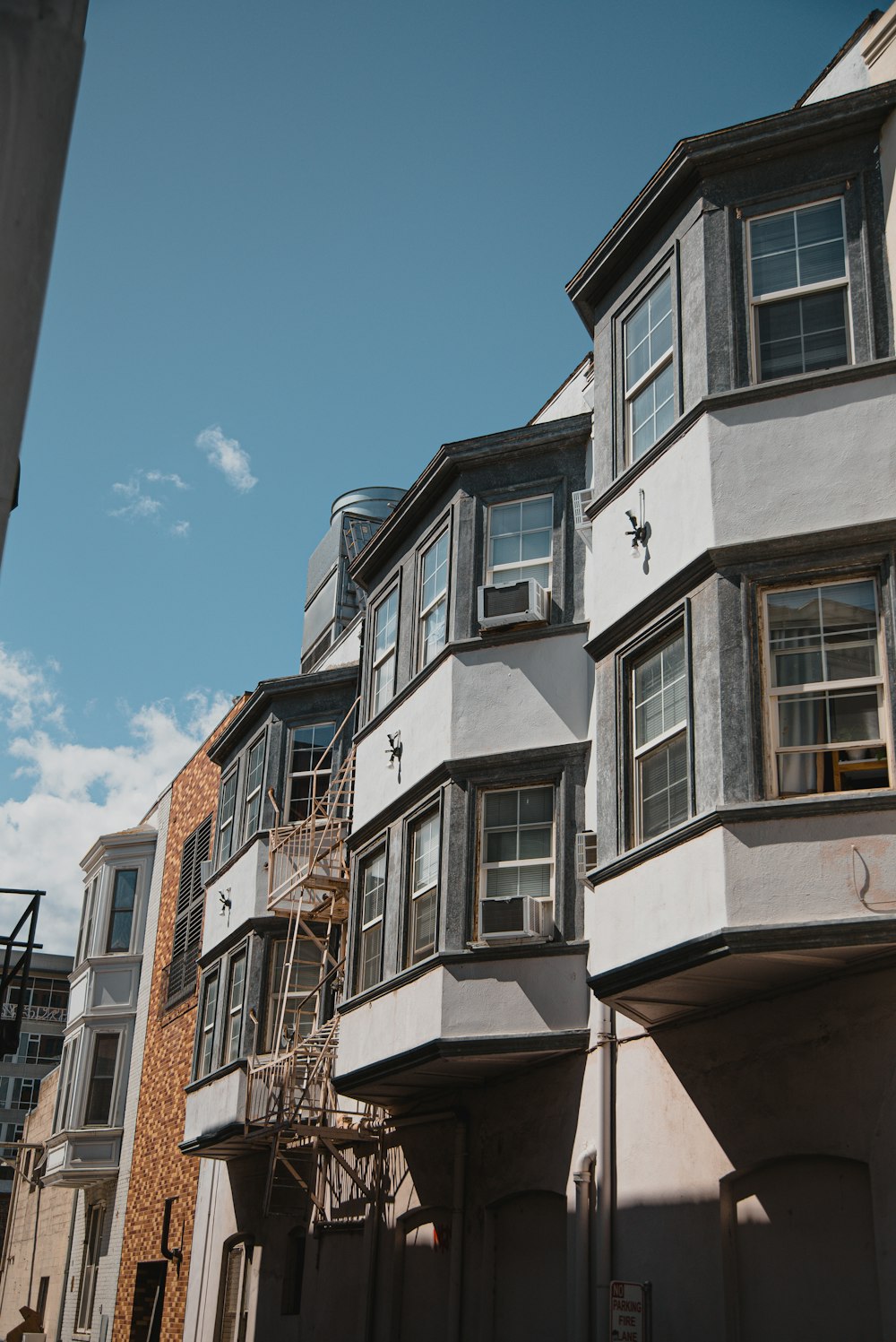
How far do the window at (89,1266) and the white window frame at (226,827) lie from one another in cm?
1108

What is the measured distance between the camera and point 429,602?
17.2m

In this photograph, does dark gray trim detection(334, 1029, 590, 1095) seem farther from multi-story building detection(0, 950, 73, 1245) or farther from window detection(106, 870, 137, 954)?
multi-story building detection(0, 950, 73, 1245)

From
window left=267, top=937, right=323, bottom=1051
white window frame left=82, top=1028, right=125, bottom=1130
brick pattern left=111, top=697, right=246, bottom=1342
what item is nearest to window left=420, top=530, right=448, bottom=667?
window left=267, top=937, right=323, bottom=1051

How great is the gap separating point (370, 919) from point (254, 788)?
24.3ft

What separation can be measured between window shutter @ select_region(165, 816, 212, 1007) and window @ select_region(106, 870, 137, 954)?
358cm

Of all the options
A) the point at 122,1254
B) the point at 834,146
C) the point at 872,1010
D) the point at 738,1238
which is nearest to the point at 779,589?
the point at 872,1010

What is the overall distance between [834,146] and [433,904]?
8.46 meters

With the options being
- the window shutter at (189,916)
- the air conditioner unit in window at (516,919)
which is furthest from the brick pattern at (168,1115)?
the air conditioner unit in window at (516,919)

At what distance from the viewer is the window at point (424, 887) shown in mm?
15383

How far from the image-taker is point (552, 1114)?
1380cm

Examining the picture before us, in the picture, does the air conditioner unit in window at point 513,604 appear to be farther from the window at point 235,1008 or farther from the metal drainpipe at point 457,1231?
the window at point 235,1008

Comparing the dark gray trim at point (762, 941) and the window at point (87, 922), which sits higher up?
the window at point (87, 922)

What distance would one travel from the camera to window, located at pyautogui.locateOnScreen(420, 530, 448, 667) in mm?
16719

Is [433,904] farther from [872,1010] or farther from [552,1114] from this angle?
[872,1010]
